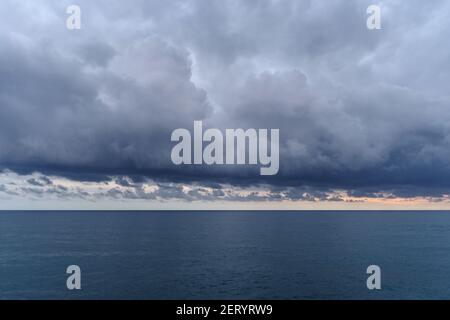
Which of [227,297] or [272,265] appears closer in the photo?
[227,297]

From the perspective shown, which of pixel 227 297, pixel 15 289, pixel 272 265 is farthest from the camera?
pixel 272 265

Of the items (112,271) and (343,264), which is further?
(343,264)
